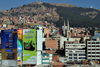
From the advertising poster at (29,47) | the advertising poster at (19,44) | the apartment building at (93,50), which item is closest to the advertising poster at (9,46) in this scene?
the advertising poster at (19,44)

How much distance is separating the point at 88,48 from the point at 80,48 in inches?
195

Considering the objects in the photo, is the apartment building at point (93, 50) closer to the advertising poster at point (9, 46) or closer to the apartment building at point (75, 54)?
the apartment building at point (75, 54)

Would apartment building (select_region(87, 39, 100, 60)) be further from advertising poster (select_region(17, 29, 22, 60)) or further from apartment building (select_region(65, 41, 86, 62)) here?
advertising poster (select_region(17, 29, 22, 60))

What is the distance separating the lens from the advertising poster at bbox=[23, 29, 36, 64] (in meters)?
56.0

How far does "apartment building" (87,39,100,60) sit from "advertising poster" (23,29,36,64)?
13.2 m

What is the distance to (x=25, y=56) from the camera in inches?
2215

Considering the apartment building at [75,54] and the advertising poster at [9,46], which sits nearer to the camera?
the advertising poster at [9,46]

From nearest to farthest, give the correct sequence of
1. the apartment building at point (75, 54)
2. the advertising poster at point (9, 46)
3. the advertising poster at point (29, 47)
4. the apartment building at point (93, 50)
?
the advertising poster at point (29, 47) → the advertising poster at point (9, 46) → the apartment building at point (93, 50) → the apartment building at point (75, 54)

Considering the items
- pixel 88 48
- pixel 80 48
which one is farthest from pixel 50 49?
pixel 88 48

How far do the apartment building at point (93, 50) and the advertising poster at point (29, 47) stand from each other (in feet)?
43.2

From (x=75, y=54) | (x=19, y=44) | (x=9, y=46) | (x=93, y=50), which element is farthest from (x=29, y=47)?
(x=93, y=50)

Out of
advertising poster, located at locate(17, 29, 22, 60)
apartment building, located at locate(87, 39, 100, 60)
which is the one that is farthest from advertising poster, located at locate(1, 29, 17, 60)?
apartment building, located at locate(87, 39, 100, 60)

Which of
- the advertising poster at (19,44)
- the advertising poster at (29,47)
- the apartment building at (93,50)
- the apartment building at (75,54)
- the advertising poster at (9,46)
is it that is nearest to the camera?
the advertising poster at (29,47)

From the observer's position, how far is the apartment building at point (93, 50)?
205 ft
